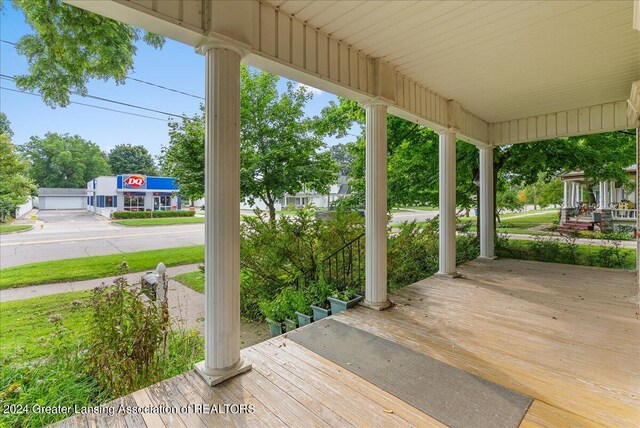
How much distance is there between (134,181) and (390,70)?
6.24 metres

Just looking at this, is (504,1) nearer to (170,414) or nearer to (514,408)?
(514,408)

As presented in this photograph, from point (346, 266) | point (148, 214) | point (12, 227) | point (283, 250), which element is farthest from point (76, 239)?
point (346, 266)

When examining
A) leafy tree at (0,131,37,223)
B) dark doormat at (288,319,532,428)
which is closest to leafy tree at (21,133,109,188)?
leafy tree at (0,131,37,223)

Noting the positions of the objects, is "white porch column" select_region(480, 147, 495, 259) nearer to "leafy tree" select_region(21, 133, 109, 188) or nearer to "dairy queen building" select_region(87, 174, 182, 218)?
"dairy queen building" select_region(87, 174, 182, 218)

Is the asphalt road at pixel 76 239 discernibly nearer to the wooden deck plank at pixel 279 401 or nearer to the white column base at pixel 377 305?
the white column base at pixel 377 305

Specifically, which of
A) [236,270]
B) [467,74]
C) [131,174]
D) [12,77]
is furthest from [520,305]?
[131,174]

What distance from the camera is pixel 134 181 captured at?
648 centimetres

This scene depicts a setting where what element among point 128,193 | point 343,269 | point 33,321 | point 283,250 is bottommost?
point 33,321

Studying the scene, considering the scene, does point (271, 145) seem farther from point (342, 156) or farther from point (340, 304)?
point (340, 304)

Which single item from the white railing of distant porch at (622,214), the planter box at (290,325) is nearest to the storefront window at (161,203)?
the planter box at (290,325)

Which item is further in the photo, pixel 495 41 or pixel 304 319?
pixel 304 319

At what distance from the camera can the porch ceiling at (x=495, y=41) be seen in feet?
7.40

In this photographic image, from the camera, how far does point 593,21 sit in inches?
95.2

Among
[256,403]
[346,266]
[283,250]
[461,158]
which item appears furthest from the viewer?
[461,158]
